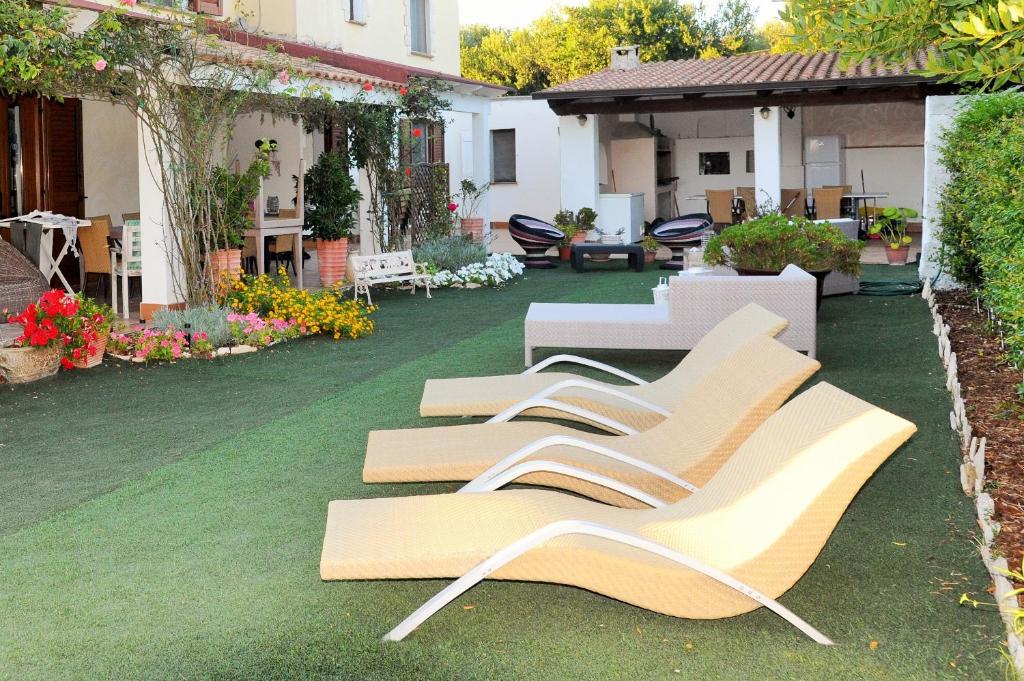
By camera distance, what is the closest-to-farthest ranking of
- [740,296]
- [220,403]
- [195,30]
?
[220,403]
[740,296]
[195,30]

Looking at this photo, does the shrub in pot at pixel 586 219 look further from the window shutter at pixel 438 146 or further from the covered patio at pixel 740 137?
the window shutter at pixel 438 146

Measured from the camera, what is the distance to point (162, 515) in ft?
17.3

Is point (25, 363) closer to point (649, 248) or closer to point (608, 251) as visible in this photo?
Result: point (608, 251)

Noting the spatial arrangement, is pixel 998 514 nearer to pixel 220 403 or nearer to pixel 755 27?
pixel 220 403

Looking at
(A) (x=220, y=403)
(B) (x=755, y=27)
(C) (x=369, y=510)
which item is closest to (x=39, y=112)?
(A) (x=220, y=403)

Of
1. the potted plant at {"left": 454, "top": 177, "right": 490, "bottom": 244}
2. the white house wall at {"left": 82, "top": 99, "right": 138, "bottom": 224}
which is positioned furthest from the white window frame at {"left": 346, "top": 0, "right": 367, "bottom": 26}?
the white house wall at {"left": 82, "top": 99, "right": 138, "bottom": 224}

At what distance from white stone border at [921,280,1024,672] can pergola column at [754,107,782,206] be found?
1084cm

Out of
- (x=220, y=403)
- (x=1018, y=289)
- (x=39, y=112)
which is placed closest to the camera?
(x=1018, y=289)

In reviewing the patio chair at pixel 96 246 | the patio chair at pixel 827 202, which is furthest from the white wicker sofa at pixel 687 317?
the patio chair at pixel 827 202

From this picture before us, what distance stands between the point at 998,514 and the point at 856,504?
2.29 ft

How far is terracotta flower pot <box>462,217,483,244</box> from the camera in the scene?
18.3 meters

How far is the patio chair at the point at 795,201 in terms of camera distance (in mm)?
21297

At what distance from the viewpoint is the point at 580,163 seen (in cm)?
2028

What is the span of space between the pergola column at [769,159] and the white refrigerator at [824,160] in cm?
516
